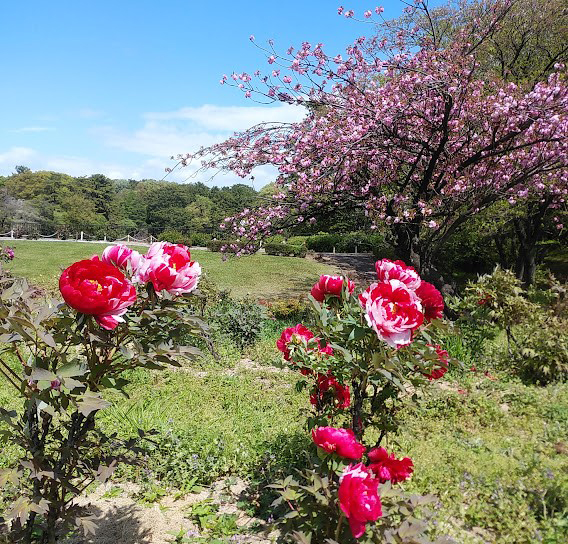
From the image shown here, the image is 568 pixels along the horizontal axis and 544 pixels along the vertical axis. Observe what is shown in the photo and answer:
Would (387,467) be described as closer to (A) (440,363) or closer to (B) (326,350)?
(A) (440,363)

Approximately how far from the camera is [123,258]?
174 cm

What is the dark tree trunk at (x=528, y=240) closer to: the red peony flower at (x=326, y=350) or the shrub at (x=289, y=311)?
the shrub at (x=289, y=311)

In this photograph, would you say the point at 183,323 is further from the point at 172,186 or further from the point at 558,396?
the point at 172,186

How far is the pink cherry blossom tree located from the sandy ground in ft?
15.6

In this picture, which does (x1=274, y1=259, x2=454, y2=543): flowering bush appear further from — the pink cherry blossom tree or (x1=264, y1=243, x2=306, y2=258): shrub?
(x1=264, y1=243, x2=306, y2=258): shrub

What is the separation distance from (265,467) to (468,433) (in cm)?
173

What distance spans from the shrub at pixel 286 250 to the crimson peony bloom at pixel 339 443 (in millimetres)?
22057

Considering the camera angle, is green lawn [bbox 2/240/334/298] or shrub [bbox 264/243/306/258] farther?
shrub [bbox 264/243/306/258]

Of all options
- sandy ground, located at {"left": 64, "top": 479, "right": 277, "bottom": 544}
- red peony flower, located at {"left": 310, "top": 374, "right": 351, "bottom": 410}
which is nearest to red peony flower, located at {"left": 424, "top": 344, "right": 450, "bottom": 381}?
red peony flower, located at {"left": 310, "top": 374, "right": 351, "bottom": 410}

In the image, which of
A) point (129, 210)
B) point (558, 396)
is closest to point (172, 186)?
point (129, 210)

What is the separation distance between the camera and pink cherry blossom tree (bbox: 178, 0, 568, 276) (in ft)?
21.4

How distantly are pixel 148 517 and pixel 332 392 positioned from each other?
1.28 meters

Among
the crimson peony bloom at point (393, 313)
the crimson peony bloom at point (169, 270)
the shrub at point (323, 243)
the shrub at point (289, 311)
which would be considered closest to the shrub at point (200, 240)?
the shrub at point (323, 243)

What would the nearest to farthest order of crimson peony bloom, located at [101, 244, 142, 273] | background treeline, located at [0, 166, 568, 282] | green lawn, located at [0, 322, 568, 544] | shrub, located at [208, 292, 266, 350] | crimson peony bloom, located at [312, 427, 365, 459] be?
crimson peony bloom, located at [312, 427, 365, 459], crimson peony bloom, located at [101, 244, 142, 273], green lawn, located at [0, 322, 568, 544], shrub, located at [208, 292, 266, 350], background treeline, located at [0, 166, 568, 282]
